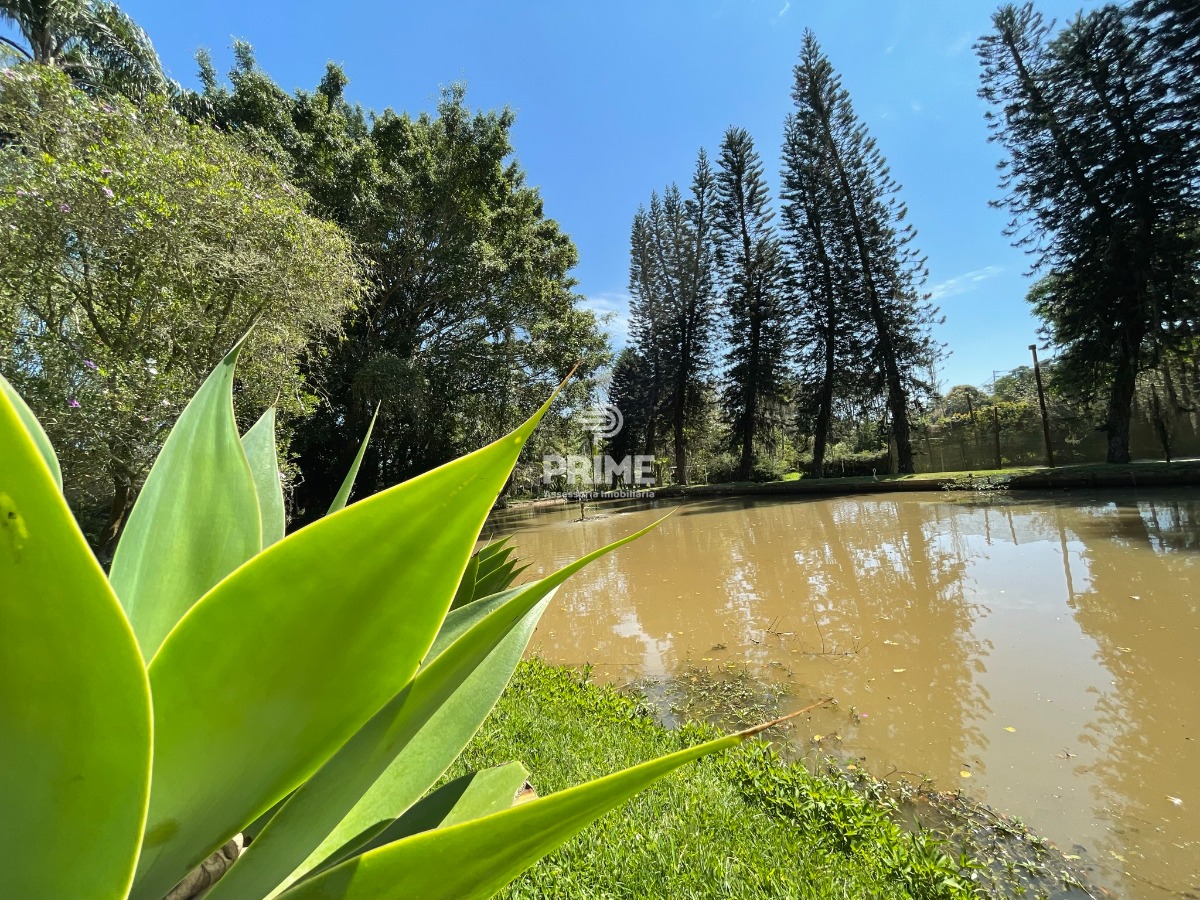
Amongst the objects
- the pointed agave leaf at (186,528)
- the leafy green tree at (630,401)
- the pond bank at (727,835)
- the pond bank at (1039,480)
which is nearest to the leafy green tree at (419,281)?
the pond bank at (1039,480)

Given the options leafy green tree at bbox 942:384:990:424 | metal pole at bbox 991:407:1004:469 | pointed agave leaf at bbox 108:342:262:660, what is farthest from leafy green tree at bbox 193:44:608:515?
leafy green tree at bbox 942:384:990:424

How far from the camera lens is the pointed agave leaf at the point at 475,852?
335 mm

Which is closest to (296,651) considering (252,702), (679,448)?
(252,702)

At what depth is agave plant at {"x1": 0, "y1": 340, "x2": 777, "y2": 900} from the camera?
0.28 metres

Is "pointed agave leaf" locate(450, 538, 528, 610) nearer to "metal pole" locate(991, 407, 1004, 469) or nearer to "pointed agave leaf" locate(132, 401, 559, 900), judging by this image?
"pointed agave leaf" locate(132, 401, 559, 900)

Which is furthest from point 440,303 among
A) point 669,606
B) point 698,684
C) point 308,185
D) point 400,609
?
point 400,609

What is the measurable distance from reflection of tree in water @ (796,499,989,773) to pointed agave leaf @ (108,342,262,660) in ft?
10.5

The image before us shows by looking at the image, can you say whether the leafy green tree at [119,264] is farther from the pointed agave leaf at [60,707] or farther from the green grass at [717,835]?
the pointed agave leaf at [60,707]

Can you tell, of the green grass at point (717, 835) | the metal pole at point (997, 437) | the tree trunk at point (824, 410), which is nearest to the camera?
the green grass at point (717, 835)

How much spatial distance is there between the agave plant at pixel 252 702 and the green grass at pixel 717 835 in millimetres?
1445

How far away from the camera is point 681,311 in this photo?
78.7 ft

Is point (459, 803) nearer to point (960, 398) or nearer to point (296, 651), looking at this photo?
point (296, 651)

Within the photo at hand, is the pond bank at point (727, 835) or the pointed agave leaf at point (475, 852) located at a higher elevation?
the pointed agave leaf at point (475, 852)

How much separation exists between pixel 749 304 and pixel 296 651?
915 inches
